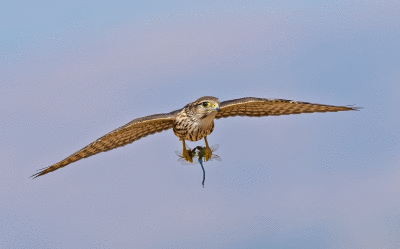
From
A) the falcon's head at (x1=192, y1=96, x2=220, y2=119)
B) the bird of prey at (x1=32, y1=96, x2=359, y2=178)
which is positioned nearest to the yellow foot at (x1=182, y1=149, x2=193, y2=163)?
the bird of prey at (x1=32, y1=96, x2=359, y2=178)

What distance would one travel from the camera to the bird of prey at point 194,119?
1884 cm

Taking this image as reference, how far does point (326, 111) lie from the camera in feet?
70.0

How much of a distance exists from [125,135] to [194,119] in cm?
248

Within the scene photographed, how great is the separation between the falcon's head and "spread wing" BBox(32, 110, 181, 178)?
917mm

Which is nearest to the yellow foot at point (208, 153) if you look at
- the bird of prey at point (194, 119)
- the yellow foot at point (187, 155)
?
the bird of prey at point (194, 119)

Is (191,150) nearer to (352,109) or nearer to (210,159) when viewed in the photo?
(210,159)

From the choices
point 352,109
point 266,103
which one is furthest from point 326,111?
point 266,103

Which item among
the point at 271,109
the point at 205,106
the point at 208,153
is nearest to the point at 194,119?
the point at 205,106

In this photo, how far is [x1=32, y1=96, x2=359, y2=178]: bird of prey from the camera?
1884cm

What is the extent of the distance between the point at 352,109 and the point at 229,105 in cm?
433

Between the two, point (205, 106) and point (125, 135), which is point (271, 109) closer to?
point (205, 106)

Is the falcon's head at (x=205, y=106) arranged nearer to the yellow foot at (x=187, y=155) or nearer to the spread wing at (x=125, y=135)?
the spread wing at (x=125, y=135)

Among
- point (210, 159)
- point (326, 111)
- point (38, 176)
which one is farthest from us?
point (326, 111)

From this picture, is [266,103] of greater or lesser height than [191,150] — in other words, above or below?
above
